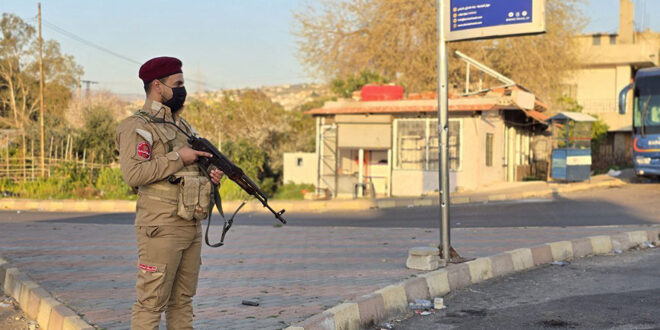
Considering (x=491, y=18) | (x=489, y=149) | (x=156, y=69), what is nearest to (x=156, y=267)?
(x=156, y=69)

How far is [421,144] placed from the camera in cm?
2309

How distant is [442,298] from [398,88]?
18241mm

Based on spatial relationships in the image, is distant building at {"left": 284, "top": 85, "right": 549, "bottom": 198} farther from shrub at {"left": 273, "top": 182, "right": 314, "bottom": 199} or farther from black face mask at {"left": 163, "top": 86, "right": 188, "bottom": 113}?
black face mask at {"left": 163, "top": 86, "right": 188, "bottom": 113}

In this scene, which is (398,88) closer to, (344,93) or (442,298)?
(344,93)

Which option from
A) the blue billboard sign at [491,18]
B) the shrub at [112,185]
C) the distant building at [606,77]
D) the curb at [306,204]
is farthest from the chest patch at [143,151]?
the distant building at [606,77]

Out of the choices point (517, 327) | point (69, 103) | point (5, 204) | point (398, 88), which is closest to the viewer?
point (517, 327)

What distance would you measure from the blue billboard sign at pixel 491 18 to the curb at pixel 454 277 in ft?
8.07

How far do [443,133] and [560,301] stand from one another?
216 centimetres

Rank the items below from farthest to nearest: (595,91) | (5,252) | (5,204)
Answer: (595,91), (5,204), (5,252)

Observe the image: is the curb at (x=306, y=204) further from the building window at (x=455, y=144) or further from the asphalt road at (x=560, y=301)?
the asphalt road at (x=560, y=301)

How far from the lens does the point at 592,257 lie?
909cm

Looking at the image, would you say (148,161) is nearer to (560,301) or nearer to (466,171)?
(560,301)

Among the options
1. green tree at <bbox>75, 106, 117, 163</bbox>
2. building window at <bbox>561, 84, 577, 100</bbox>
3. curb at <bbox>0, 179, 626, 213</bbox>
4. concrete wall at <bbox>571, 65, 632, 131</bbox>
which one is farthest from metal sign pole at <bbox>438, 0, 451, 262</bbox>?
building window at <bbox>561, 84, 577, 100</bbox>

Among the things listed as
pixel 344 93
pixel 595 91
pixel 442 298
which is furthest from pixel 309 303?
pixel 595 91
